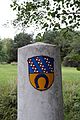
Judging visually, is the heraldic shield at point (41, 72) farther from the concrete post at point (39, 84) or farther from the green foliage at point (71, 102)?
the green foliage at point (71, 102)

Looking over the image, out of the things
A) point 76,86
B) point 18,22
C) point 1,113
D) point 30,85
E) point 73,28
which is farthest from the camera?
point 76,86

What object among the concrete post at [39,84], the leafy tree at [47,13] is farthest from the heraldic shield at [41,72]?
the leafy tree at [47,13]

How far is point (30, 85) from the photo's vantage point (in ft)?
7.84

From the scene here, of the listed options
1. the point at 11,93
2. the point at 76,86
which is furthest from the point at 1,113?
the point at 76,86

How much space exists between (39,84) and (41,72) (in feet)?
0.28

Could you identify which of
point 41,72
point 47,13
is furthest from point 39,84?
point 47,13

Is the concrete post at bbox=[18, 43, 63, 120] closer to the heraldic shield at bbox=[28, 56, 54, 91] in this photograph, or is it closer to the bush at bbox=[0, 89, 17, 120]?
the heraldic shield at bbox=[28, 56, 54, 91]

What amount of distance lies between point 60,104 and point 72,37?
332 centimetres

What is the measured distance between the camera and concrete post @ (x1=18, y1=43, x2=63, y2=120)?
238 cm

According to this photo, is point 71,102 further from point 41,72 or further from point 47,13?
point 41,72

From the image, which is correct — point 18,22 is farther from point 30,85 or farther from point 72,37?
point 30,85

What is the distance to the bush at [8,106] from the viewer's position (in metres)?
7.16

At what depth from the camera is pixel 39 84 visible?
2383 mm

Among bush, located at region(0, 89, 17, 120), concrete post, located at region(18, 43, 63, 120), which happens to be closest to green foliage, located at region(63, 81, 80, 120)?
bush, located at region(0, 89, 17, 120)
